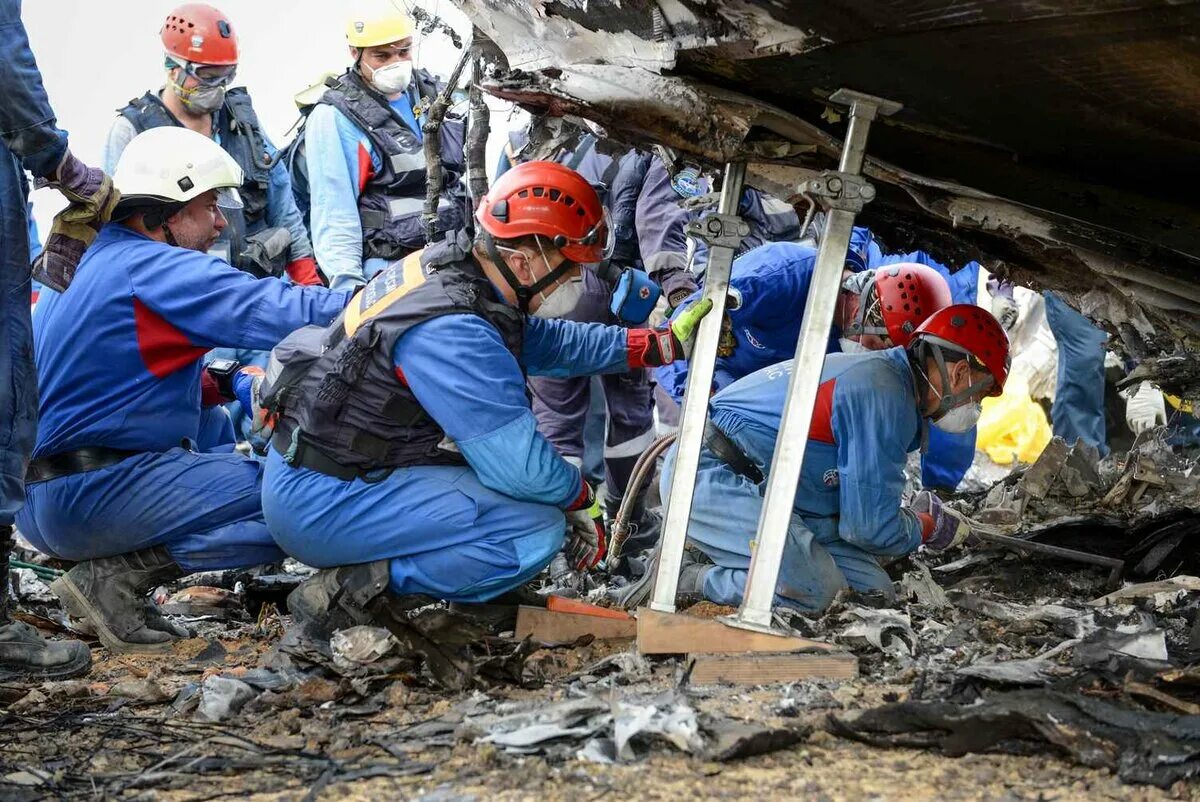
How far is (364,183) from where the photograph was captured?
6246 millimetres

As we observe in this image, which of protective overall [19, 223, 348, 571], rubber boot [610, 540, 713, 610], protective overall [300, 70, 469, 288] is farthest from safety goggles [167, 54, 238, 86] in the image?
rubber boot [610, 540, 713, 610]

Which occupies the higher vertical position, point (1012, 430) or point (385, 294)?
point (385, 294)

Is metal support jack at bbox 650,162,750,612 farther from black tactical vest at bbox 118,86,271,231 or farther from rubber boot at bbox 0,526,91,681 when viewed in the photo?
black tactical vest at bbox 118,86,271,231

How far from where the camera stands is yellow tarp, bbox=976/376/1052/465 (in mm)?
8523

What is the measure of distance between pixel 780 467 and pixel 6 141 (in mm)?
2547

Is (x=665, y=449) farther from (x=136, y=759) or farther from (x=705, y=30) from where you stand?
(x=136, y=759)

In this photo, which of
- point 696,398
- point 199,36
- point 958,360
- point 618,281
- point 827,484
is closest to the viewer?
point 696,398

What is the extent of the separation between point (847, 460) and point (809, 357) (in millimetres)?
1143

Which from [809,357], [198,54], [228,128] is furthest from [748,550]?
[198,54]

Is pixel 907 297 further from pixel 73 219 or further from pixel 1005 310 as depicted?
pixel 1005 310

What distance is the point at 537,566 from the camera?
4.33 metres

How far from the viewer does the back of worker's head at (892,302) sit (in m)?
5.29

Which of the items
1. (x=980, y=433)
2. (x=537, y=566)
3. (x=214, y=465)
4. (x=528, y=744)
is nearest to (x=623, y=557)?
(x=537, y=566)

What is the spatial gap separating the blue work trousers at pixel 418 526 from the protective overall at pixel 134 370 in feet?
1.65
